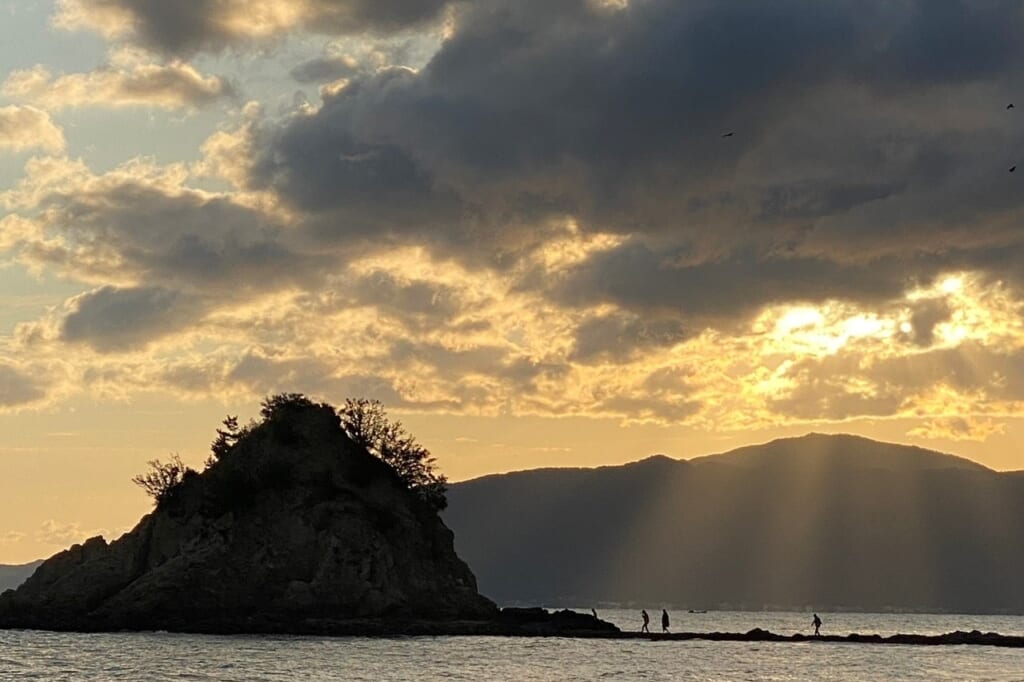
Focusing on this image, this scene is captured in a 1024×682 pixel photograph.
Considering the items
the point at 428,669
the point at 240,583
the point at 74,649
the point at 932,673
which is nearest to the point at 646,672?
the point at 428,669

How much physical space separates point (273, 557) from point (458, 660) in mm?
35896

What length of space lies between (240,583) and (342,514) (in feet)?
34.5

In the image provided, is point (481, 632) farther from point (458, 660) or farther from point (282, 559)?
point (458, 660)

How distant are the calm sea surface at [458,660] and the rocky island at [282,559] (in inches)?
269

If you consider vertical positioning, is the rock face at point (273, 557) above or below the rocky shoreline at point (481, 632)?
above

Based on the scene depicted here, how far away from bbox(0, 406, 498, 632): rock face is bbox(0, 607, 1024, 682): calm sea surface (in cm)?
785

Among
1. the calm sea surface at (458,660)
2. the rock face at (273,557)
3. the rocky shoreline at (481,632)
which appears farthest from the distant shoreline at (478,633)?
the calm sea surface at (458,660)

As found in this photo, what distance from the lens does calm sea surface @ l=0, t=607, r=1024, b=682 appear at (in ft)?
268

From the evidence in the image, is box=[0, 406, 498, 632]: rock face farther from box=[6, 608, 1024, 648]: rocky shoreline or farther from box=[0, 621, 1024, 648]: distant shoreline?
box=[0, 621, 1024, 648]: distant shoreline

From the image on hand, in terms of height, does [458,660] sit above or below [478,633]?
below

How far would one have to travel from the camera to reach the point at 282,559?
12356 centimetres

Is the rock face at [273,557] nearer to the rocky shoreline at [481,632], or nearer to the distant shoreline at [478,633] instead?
the rocky shoreline at [481,632]

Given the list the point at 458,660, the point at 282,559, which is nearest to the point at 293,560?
the point at 282,559

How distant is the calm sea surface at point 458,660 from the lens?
268 ft
